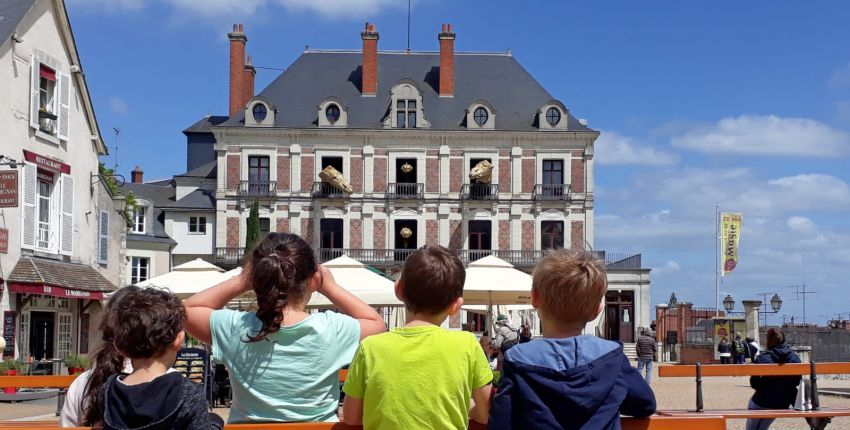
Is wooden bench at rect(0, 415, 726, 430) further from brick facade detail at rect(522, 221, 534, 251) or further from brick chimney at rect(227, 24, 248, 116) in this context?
brick chimney at rect(227, 24, 248, 116)

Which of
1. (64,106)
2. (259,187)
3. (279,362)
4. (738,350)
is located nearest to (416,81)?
(259,187)

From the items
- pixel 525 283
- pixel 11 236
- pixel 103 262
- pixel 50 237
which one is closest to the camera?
pixel 525 283

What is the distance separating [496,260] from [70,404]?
14.7 metres

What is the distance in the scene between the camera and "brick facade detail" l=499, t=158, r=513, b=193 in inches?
1801

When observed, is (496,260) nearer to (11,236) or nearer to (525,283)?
(525,283)

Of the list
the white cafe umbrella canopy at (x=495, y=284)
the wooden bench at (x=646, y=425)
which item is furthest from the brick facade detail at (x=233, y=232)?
the wooden bench at (x=646, y=425)

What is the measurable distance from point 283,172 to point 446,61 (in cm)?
963

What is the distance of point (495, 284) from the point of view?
16672 mm

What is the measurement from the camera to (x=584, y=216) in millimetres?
45781

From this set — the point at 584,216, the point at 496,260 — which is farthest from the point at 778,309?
the point at 496,260

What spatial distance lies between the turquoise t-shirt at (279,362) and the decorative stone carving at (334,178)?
4148cm

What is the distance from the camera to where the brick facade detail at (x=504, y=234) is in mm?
45906

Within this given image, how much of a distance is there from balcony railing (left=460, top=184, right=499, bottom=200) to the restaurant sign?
2873 cm

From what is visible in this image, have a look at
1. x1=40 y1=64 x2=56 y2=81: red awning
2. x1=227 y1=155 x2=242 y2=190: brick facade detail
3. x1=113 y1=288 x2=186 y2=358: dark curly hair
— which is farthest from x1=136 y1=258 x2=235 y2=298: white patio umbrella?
x1=227 y1=155 x2=242 y2=190: brick facade detail
